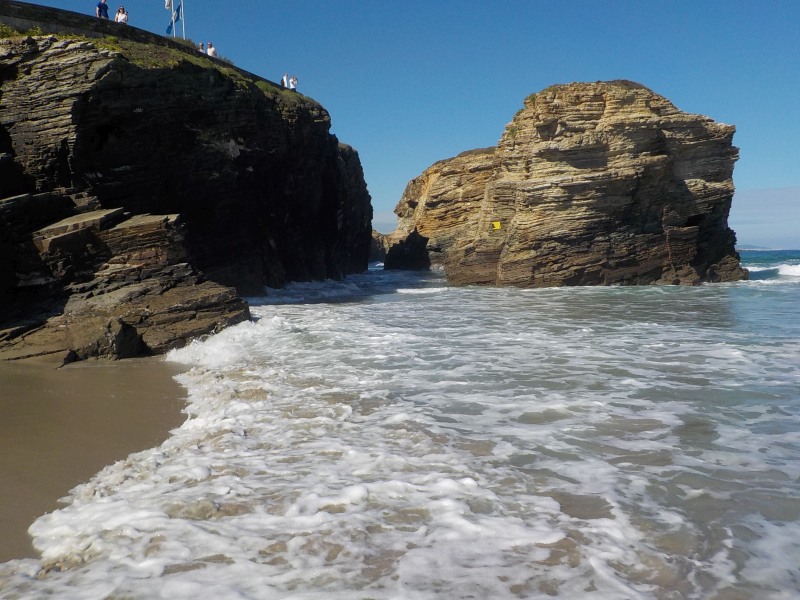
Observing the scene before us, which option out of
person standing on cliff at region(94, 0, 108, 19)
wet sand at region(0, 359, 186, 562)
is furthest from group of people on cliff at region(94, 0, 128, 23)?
wet sand at region(0, 359, 186, 562)

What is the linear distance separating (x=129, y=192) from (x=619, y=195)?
17.9m

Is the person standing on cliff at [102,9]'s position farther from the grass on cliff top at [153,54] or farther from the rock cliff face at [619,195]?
the rock cliff face at [619,195]

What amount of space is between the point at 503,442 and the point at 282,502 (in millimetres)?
2071

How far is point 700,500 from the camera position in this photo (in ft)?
13.1

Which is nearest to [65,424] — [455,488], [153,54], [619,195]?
[455,488]

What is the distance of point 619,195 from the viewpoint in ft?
79.1

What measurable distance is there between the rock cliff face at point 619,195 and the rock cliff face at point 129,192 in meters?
10.6

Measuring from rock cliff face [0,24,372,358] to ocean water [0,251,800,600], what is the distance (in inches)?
148

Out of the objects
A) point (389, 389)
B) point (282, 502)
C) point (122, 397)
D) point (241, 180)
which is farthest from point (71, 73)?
point (282, 502)

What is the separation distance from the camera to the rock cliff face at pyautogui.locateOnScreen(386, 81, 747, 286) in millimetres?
24141

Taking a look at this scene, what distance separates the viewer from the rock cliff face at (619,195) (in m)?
24.1

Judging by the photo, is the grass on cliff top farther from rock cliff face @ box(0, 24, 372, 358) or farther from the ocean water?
the ocean water

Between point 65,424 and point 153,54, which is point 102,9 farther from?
point 65,424

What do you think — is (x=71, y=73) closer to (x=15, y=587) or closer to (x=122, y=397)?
(x=122, y=397)
